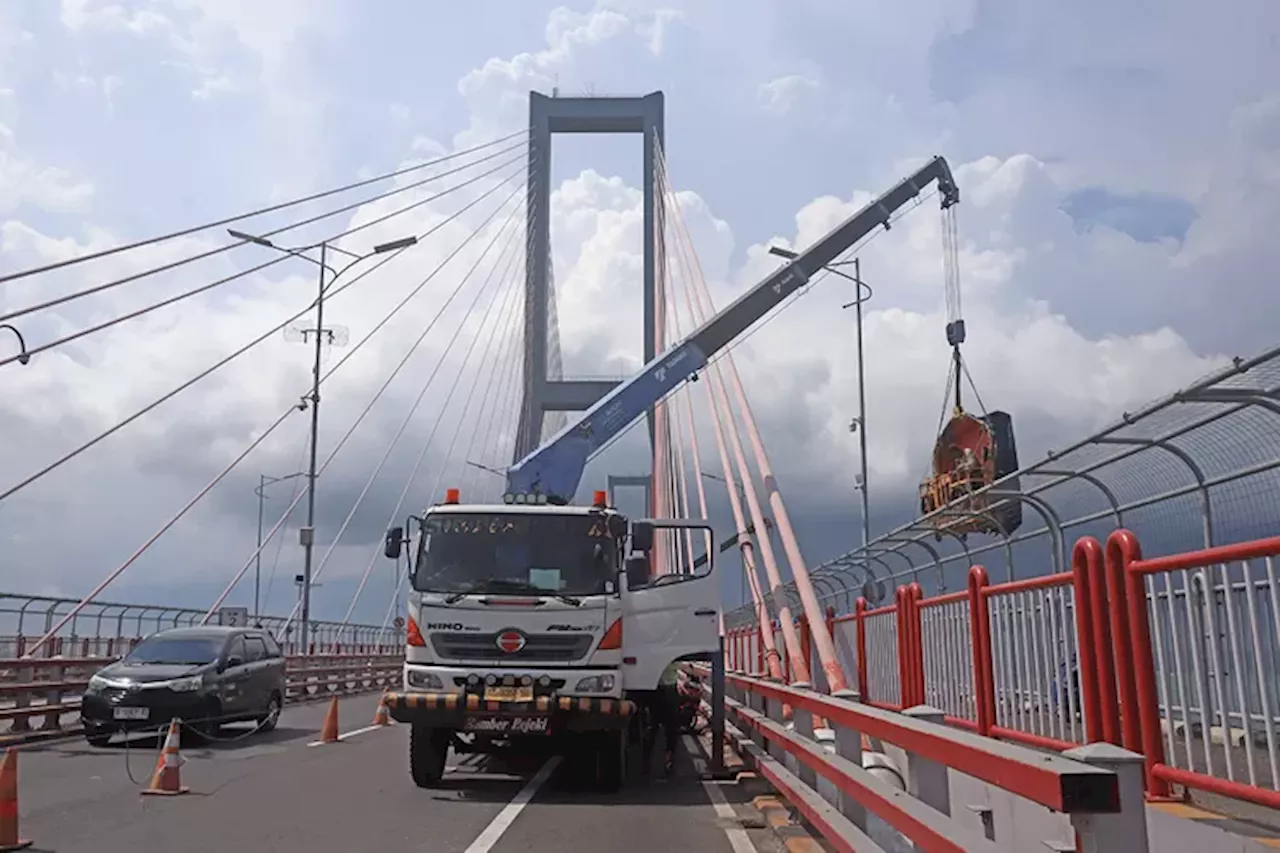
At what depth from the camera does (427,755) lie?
36.7 feet

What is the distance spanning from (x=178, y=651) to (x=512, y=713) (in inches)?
299

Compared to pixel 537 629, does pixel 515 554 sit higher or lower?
higher

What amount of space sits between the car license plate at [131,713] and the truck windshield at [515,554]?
5.58m

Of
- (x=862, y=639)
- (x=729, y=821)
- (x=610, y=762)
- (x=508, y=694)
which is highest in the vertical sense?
(x=862, y=639)

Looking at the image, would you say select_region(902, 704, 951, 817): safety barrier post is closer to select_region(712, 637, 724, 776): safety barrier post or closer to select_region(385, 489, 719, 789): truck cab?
select_region(385, 489, 719, 789): truck cab

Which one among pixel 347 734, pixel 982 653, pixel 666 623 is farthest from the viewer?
pixel 347 734

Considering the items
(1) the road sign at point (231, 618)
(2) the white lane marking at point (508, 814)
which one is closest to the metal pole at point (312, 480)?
(1) the road sign at point (231, 618)

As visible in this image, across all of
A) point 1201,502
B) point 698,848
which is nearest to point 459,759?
point 698,848

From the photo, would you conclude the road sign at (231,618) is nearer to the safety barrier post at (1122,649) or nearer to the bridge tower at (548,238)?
the bridge tower at (548,238)

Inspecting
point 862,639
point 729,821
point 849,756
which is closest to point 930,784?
point 849,756

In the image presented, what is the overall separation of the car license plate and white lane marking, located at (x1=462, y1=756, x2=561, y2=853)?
207 inches

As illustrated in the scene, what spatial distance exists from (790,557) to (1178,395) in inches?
338

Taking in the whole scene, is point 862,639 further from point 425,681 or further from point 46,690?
point 46,690

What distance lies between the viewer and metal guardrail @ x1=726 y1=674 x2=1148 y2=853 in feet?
9.18
